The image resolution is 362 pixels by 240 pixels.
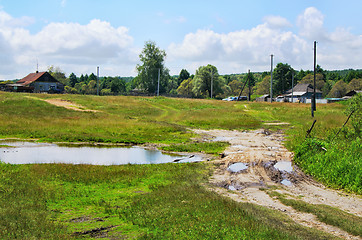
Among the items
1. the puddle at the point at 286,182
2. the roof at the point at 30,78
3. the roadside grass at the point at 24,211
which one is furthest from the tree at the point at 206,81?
the roadside grass at the point at 24,211

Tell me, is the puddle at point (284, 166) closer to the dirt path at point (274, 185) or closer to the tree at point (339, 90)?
the dirt path at point (274, 185)

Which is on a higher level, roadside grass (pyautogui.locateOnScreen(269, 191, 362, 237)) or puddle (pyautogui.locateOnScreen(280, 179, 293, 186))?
roadside grass (pyautogui.locateOnScreen(269, 191, 362, 237))

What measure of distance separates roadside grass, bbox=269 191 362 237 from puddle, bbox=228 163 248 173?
577cm

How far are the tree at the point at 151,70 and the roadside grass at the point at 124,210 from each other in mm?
107302

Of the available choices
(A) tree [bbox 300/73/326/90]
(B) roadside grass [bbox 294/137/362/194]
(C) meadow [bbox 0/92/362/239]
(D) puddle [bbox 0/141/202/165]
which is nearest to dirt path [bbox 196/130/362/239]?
(B) roadside grass [bbox 294/137/362/194]

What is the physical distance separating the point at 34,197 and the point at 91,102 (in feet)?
186

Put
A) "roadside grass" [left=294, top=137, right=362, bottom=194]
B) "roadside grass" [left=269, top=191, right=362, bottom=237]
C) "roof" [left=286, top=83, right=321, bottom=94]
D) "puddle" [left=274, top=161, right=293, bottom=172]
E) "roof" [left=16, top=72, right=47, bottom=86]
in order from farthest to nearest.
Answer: "roof" [left=286, top=83, right=321, bottom=94], "roof" [left=16, top=72, right=47, bottom=86], "puddle" [left=274, top=161, right=293, bottom=172], "roadside grass" [left=294, top=137, right=362, bottom=194], "roadside grass" [left=269, top=191, right=362, bottom=237]

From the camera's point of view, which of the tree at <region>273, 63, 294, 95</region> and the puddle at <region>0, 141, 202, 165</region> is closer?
the puddle at <region>0, 141, 202, 165</region>

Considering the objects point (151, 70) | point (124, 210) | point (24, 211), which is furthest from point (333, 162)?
point (151, 70)

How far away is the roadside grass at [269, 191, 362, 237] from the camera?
1128cm

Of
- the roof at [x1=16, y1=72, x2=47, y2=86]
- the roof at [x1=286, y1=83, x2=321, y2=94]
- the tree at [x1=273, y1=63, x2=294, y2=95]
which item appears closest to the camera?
the roof at [x1=16, y1=72, x2=47, y2=86]

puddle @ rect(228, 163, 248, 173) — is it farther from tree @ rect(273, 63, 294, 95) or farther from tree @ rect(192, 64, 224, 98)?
tree @ rect(273, 63, 294, 95)

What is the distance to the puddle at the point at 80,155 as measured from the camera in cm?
2341

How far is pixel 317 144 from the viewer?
74.7ft
